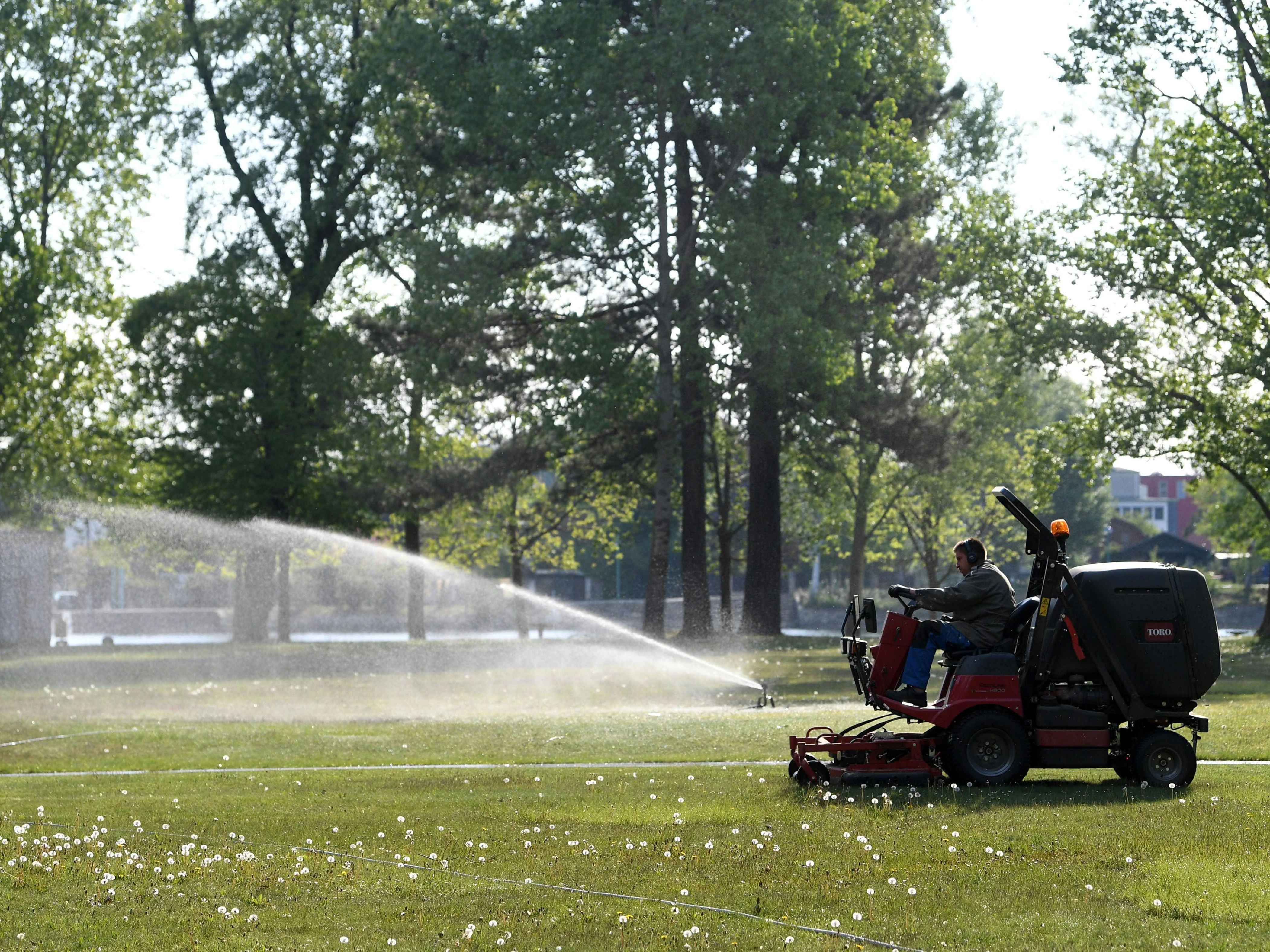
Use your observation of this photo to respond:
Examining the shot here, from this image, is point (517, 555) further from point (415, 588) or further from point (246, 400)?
point (246, 400)

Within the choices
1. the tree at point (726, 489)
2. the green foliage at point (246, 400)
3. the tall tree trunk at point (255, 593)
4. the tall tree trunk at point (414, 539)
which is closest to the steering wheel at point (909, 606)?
the tall tree trunk at point (414, 539)

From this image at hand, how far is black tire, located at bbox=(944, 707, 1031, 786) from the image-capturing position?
475 inches

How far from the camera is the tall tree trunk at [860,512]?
54.6 meters

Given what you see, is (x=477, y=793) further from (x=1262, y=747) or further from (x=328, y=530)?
(x=328, y=530)

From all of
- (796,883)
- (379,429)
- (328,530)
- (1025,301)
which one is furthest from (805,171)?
(796,883)

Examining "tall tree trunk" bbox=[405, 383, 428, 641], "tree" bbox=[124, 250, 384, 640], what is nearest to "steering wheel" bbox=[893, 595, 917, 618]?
"tall tree trunk" bbox=[405, 383, 428, 641]

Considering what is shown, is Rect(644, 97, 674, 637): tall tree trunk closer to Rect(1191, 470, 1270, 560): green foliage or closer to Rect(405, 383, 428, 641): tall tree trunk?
Rect(405, 383, 428, 641): tall tree trunk

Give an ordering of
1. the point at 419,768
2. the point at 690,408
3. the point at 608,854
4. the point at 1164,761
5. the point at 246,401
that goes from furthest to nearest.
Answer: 1. the point at 246,401
2. the point at 690,408
3. the point at 419,768
4. the point at 1164,761
5. the point at 608,854

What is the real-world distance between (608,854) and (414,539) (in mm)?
44259

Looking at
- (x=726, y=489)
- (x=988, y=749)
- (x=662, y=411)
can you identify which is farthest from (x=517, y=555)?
(x=988, y=749)

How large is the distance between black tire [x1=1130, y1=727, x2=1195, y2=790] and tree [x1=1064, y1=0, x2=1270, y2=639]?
26009 millimetres

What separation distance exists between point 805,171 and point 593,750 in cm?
2399

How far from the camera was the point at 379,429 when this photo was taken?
148 ft

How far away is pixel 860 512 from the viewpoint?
55562 millimetres
